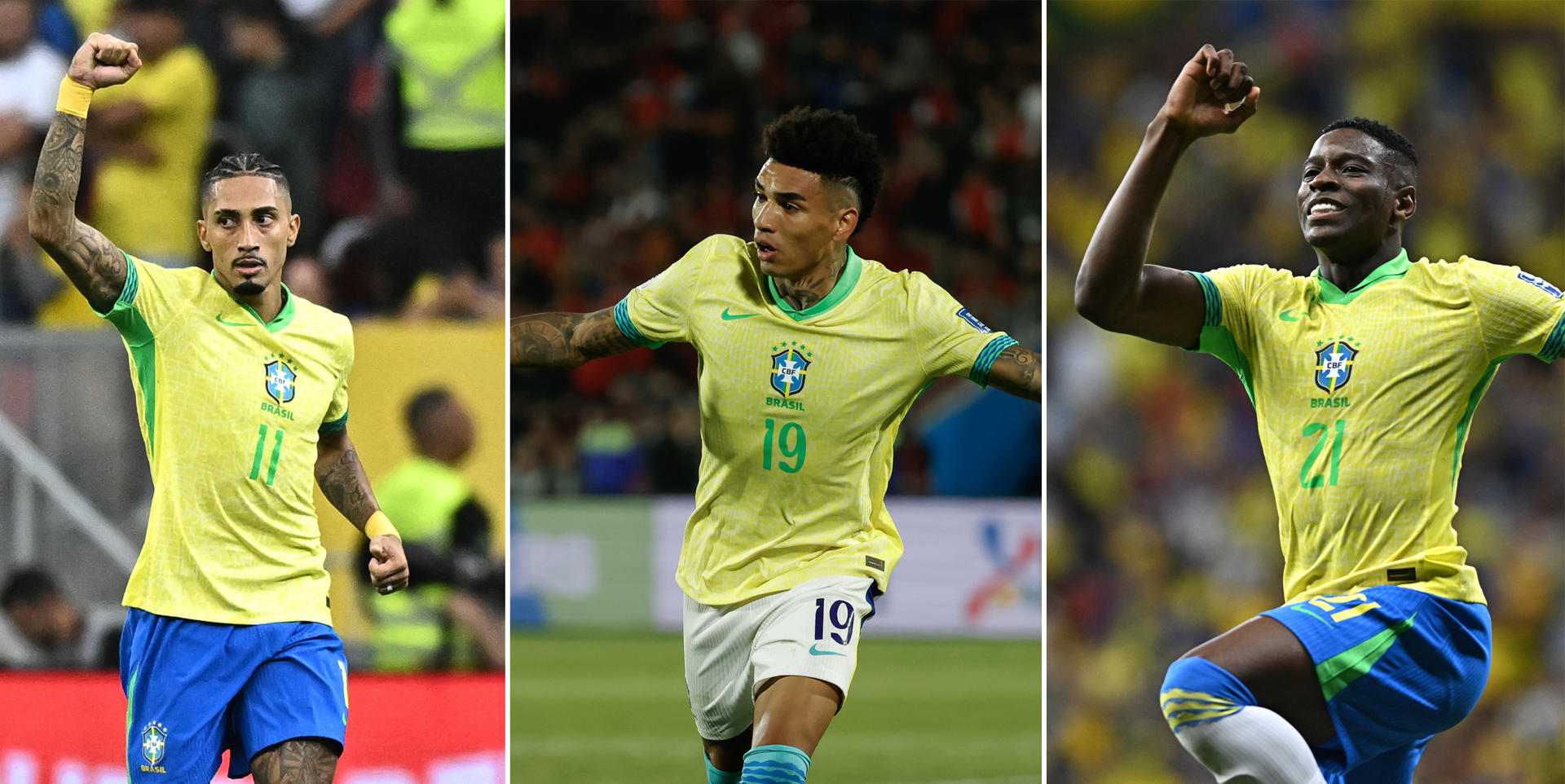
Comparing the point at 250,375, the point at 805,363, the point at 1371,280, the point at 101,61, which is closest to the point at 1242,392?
the point at 1371,280

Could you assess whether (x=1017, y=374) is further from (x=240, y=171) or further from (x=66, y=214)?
(x=66, y=214)

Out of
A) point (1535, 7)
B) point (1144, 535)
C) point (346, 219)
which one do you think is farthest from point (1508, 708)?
point (346, 219)

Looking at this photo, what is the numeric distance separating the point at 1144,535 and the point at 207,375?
4.91 meters

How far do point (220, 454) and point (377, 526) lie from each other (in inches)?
20.2

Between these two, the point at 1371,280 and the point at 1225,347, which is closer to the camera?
the point at 1371,280

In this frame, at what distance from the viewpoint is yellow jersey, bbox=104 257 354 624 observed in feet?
13.5

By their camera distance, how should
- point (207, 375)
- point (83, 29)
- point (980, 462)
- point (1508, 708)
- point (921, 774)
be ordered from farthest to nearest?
point (980, 462) → point (921, 774) → point (1508, 708) → point (83, 29) → point (207, 375)

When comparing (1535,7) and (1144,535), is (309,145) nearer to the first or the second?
(1144,535)

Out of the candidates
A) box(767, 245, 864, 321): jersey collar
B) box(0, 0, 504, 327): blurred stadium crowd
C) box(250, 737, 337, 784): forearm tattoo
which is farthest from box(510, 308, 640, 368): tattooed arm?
box(0, 0, 504, 327): blurred stadium crowd

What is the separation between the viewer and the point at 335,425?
455 cm

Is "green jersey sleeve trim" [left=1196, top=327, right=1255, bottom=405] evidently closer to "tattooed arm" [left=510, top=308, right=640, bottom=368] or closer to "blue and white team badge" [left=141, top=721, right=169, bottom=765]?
"tattooed arm" [left=510, top=308, right=640, bottom=368]

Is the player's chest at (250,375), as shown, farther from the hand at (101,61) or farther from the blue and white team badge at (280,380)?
the hand at (101,61)

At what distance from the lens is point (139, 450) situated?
598 centimetres

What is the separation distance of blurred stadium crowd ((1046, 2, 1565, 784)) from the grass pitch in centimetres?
102
